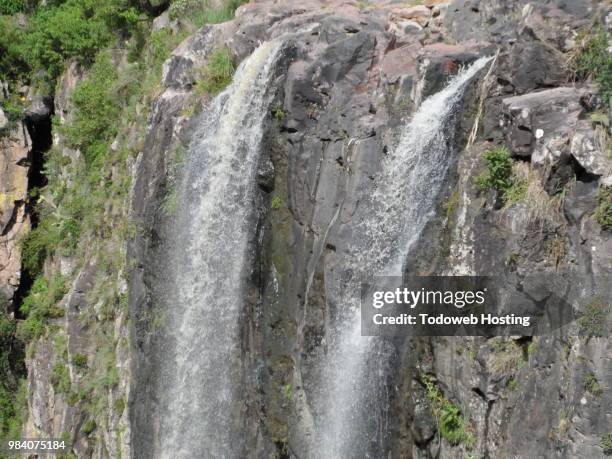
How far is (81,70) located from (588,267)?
15.7 m

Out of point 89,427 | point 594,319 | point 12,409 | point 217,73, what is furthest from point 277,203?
point 12,409

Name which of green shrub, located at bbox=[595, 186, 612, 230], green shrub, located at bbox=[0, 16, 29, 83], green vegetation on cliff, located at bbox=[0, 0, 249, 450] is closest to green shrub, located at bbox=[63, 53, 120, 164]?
green vegetation on cliff, located at bbox=[0, 0, 249, 450]

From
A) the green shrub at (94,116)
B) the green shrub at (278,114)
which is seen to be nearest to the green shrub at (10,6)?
the green shrub at (94,116)

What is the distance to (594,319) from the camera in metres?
7.06

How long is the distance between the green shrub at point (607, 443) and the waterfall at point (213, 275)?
604cm

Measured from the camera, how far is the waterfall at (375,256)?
9.20 metres

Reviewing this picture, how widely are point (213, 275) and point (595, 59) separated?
719 centimetres

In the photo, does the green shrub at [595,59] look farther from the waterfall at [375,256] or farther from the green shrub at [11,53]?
the green shrub at [11,53]

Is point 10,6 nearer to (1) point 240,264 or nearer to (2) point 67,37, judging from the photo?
(2) point 67,37

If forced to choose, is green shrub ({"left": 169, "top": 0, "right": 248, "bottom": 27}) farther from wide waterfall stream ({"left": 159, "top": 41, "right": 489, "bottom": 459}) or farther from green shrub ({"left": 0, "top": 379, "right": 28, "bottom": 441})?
green shrub ({"left": 0, "top": 379, "right": 28, "bottom": 441})

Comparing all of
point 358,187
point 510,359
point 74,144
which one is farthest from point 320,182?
point 74,144

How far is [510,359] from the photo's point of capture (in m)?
7.95

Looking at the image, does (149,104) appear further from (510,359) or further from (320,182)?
(510,359)

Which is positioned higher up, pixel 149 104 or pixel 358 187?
pixel 149 104
